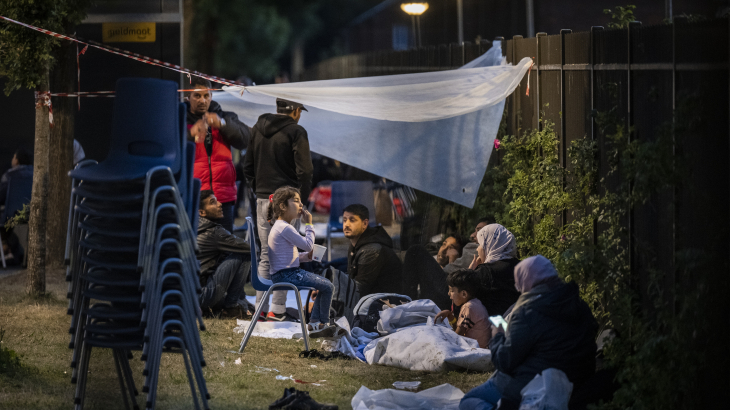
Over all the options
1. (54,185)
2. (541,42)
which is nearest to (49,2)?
(54,185)

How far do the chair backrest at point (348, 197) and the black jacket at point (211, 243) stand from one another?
6.24 ft

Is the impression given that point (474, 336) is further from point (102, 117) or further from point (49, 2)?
point (102, 117)

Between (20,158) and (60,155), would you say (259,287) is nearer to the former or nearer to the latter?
(60,155)

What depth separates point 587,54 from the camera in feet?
20.3

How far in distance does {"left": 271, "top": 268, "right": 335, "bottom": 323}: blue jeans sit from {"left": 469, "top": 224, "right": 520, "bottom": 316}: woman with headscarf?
4.37ft

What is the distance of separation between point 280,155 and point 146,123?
357 cm

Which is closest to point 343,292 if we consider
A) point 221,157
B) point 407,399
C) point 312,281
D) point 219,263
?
point 312,281

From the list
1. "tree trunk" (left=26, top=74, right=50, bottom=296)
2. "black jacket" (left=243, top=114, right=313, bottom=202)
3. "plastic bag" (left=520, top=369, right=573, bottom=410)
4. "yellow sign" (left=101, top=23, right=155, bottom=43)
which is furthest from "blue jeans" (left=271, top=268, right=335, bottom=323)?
"yellow sign" (left=101, top=23, right=155, bottom=43)

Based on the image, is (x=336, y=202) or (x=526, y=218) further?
(x=336, y=202)

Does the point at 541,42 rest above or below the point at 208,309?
above

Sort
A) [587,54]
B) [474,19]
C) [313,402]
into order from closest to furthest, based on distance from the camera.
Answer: [313,402], [587,54], [474,19]

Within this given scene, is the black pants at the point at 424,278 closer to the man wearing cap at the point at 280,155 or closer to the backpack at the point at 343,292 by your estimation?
the backpack at the point at 343,292

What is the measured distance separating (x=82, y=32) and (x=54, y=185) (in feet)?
7.41

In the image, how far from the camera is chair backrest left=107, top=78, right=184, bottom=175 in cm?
466
